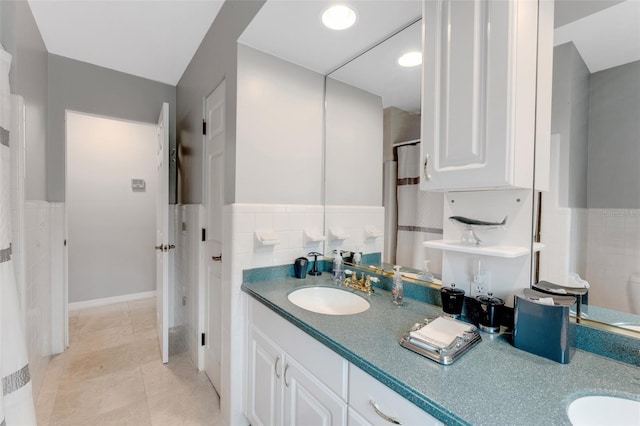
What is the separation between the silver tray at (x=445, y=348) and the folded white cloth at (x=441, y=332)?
0.04 ft

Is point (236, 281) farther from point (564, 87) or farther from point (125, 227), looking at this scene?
point (125, 227)

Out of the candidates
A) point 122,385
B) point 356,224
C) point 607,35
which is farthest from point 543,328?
point 122,385

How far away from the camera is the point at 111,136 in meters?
3.61

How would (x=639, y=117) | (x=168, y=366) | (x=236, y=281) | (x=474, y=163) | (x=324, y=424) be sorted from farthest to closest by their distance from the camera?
(x=168, y=366), (x=236, y=281), (x=324, y=424), (x=474, y=163), (x=639, y=117)

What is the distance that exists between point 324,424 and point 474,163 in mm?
1038

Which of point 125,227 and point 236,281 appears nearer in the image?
point 236,281

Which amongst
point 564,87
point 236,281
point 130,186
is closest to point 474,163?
point 564,87

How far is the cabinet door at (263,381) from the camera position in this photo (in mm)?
1301

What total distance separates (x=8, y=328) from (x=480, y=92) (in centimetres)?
184

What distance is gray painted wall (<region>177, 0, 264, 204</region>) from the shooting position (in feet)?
5.30

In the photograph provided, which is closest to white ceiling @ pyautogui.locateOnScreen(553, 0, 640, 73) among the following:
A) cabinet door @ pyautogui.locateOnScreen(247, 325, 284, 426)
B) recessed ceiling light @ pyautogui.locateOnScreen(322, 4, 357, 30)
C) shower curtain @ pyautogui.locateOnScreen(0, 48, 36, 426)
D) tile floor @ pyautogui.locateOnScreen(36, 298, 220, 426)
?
recessed ceiling light @ pyautogui.locateOnScreen(322, 4, 357, 30)

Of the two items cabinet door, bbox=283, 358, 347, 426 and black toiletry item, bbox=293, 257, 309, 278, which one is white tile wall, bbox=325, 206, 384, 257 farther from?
cabinet door, bbox=283, 358, 347, 426

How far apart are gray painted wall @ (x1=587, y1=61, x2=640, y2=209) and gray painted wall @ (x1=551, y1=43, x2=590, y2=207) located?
20 millimetres

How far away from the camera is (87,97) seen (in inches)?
98.0
